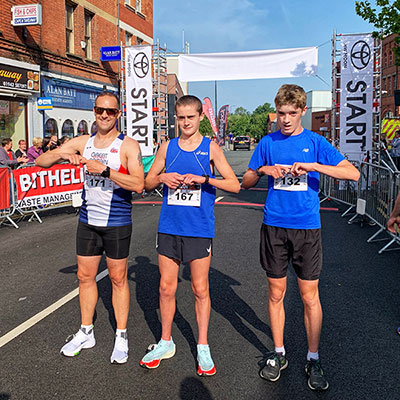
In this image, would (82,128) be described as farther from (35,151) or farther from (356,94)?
(356,94)

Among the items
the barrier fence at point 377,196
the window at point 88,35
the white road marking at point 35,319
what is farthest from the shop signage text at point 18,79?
the white road marking at point 35,319

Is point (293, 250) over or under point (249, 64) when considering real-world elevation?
under

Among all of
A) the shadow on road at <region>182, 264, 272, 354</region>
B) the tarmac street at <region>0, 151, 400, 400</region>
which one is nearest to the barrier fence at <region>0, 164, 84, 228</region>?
the tarmac street at <region>0, 151, 400, 400</region>

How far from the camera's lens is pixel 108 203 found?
351 centimetres

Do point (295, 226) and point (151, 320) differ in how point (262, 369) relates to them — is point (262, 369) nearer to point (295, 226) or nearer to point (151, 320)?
point (295, 226)

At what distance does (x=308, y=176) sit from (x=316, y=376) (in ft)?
4.57

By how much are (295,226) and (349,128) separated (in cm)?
1029

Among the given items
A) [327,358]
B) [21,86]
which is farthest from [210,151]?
[21,86]

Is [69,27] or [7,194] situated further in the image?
[69,27]

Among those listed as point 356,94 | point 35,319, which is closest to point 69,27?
point 356,94

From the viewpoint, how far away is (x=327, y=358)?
3516 millimetres

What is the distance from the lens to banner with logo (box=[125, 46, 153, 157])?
14664 mm

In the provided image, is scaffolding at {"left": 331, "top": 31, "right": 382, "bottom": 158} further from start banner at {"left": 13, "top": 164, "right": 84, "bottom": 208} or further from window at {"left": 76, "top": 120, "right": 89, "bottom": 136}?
window at {"left": 76, "top": 120, "right": 89, "bottom": 136}

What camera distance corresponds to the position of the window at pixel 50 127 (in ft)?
60.7
